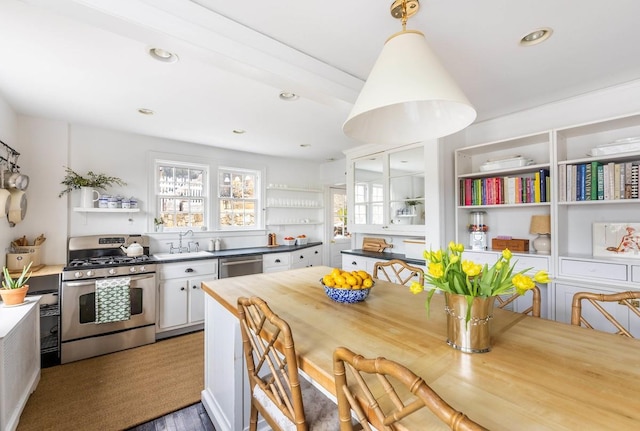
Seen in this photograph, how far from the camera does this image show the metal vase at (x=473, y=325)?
1020 millimetres

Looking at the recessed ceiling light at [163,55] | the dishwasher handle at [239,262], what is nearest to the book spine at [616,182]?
the recessed ceiling light at [163,55]

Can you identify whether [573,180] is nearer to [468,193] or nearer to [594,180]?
[594,180]

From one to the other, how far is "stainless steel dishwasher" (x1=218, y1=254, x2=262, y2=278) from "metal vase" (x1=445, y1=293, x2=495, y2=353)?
308 cm

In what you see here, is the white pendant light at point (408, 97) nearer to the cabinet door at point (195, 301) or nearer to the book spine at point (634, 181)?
the book spine at point (634, 181)

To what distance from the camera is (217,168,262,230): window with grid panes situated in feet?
14.5

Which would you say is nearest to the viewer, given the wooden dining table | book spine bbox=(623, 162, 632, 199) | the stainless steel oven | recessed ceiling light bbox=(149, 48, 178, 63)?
the wooden dining table

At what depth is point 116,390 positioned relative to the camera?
2.29 metres

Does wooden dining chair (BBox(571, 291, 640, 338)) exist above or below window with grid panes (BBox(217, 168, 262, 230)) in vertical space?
below

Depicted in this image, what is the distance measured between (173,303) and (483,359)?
127 inches

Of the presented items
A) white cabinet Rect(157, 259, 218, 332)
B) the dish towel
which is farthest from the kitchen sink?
the dish towel

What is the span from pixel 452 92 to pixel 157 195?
3812mm

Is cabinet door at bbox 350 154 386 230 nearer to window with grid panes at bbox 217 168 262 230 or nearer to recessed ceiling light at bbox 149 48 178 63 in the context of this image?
window with grid panes at bbox 217 168 262 230

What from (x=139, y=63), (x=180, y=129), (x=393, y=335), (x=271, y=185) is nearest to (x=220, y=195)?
(x=271, y=185)

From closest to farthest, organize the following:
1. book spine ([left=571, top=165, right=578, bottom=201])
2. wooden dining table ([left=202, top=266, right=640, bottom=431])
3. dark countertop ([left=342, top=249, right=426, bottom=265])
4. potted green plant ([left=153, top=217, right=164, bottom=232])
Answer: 1. wooden dining table ([left=202, top=266, right=640, bottom=431])
2. book spine ([left=571, top=165, right=578, bottom=201])
3. dark countertop ([left=342, top=249, right=426, bottom=265])
4. potted green plant ([left=153, top=217, right=164, bottom=232])
